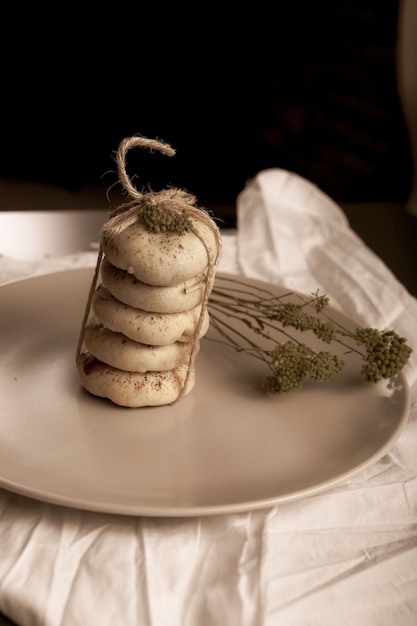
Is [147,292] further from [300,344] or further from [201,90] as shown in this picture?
[201,90]

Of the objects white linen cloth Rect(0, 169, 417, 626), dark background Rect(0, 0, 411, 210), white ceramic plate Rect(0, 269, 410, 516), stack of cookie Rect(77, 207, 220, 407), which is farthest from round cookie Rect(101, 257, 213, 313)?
dark background Rect(0, 0, 411, 210)

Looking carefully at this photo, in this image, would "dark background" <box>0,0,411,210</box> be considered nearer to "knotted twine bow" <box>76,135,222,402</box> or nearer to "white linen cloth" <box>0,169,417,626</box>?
"knotted twine bow" <box>76,135,222,402</box>

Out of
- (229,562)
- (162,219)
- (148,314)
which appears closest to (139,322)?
(148,314)

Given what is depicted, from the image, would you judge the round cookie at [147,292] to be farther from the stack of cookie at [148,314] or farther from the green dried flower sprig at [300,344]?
the green dried flower sprig at [300,344]

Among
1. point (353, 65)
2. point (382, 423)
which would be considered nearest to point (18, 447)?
point (382, 423)

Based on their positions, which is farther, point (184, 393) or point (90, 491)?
point (184, 393)

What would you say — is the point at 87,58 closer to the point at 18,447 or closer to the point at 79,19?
the point at 79,19
